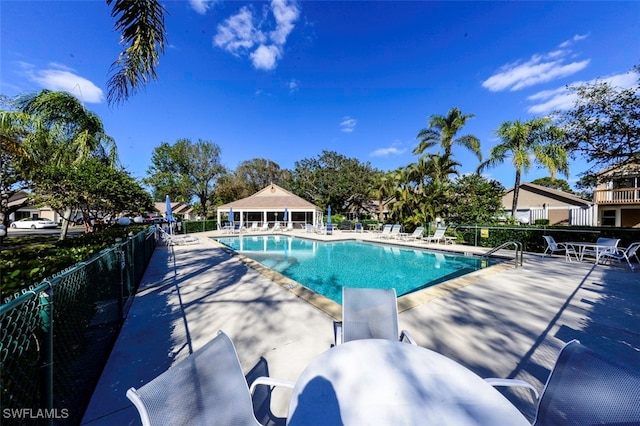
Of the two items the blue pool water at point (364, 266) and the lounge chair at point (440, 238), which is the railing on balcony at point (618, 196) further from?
the blue pool water at point (364, 266)

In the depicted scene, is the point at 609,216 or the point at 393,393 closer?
the point at 393,393

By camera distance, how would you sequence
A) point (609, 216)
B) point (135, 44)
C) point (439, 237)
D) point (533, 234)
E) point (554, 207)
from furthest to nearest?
point (554, 207) < point (609, 216) < point (439, 237) < point (533, 234) < point (135, 44)

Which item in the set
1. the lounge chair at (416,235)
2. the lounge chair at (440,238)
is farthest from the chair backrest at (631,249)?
the lounge chair at (416,235)

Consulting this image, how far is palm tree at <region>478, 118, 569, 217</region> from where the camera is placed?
14250 millimetres

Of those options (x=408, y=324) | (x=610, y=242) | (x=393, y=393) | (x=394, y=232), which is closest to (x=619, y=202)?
(x=610, y=242)

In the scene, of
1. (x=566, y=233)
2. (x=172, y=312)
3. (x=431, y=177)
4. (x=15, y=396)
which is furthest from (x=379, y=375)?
(x=431, y=177)

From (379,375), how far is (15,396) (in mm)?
2198

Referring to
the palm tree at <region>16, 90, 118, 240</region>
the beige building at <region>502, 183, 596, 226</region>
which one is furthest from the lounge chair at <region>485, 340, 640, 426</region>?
the beige building at <region>502, 183, 596, 226</region>

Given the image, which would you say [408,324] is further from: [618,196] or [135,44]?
[618,196]

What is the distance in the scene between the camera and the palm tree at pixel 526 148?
46.8 feet

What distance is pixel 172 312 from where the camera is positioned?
4.23 metres

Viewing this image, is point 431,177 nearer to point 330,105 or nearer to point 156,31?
point 330,105

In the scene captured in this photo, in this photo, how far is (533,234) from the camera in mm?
11242

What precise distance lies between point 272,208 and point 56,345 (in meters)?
25.8
